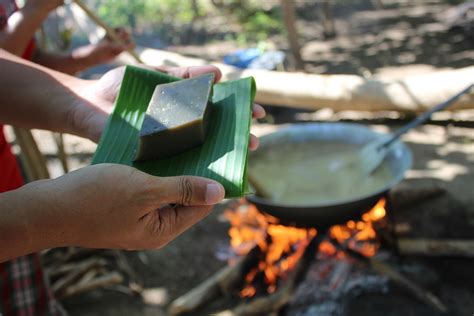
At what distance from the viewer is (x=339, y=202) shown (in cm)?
256

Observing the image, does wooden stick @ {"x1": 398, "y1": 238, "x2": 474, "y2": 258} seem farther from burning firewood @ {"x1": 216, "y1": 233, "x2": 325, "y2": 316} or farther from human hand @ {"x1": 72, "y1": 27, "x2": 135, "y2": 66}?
human hand @ {"x1": 72, "y1": 27, "x2": 135, "y2": 66}

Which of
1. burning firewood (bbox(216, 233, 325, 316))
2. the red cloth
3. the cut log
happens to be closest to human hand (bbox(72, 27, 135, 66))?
the red cloth

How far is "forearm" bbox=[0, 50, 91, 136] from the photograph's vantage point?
197cm

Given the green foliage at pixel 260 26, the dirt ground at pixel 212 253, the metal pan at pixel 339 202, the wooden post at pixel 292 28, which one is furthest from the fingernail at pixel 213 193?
the green foliage at pixel 260 26

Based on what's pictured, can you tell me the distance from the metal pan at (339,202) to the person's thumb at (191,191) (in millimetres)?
1257

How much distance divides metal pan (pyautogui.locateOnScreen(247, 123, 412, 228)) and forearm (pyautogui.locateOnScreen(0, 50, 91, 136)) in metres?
1.19

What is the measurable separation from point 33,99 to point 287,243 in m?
2.19

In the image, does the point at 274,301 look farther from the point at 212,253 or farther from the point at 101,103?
the point at 101,103

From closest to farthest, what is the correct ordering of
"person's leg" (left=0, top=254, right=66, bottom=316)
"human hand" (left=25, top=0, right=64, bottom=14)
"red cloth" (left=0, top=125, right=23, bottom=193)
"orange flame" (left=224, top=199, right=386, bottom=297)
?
1. "red cloth" (left=0, top=125, right=23, bottom=193)
2. "person's leg" (left=0, top=254, right=66, bottom=316)
3. "human hand" (left=25, top=0, right=64, bottom=14)
4. "orange flame" (left=224, top=199, right=386, bottom=297)

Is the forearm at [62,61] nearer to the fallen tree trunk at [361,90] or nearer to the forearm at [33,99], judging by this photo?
the fallen tree trunk at [361,90]

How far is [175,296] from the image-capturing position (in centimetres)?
353

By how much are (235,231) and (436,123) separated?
115 inches

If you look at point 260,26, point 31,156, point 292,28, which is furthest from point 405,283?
point 260,26

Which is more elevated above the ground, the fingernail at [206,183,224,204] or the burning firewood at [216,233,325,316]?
the fingernail at [206,183,224,204]
